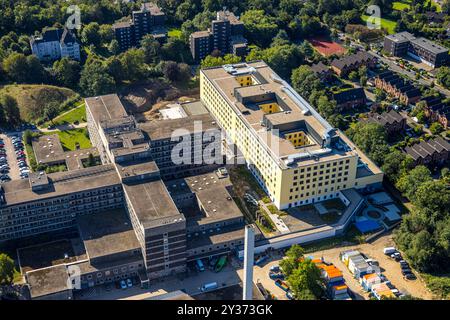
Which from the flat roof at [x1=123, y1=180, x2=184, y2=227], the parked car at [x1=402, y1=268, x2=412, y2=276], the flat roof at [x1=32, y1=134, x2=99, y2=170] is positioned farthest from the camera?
the flat roof at [x1=32, y1=134, x2=99, y2=170]

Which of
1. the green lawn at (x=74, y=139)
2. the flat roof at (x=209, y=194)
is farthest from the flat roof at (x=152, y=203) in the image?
the green lawn at (x=74, y=139)

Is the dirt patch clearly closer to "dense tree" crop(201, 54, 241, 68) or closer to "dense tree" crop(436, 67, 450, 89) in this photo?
"dense tree" crop(201, 54, 241, 68)

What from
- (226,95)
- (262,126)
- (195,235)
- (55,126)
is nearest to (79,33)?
(55,126)

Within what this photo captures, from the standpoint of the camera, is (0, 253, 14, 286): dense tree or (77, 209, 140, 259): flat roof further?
(77, 209, 140, 259): flat roof

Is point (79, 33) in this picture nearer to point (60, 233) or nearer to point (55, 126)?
point (55, 126)

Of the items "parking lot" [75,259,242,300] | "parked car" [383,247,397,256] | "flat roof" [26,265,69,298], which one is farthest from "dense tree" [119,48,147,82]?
"parked car" [383,247,397,256]

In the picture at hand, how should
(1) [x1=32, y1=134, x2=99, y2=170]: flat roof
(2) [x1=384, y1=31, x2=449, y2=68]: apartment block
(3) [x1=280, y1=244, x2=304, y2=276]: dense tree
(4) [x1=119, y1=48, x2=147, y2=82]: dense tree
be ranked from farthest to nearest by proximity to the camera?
(2) [x1=384, y1=31, x2=449, y2=68]: apartment block < (4) [x1=119, y1=48, x2=147, y2=82]: dense tree < (1) [x1=32, y1=134, x2=99, y2=170]: flat roof < (3) [x1=280, y1=244, x2=304, y2=276]: dense tree
